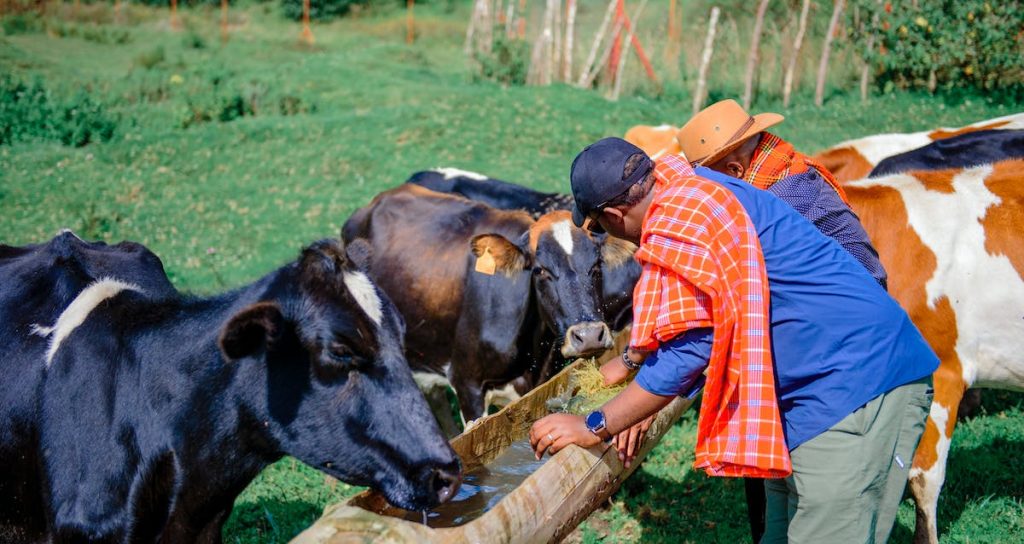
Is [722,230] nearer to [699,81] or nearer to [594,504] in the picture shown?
[594,504]

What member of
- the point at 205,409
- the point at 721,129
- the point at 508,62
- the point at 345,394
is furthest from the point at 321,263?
the point at 508,62

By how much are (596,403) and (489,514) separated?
1.51m

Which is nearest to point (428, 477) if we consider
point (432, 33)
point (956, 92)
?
point (956, 92)

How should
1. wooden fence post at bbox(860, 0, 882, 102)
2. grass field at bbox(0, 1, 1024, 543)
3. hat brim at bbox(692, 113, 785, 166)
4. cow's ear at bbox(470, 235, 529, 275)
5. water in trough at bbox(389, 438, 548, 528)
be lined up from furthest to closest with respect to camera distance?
wooden fence post at bbox(860, 0, 882, 102) → cow's ear at bbox(470, 235, 529, 275) → grass field at bbox(0, 1, 1024, 543) → hat brim at bbox(692, 113, 785, 166) → water in trough at bbox(389, 438, 548, 528)

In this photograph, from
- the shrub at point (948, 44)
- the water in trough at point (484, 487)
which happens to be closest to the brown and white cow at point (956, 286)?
the water in trough at point (484, 487)

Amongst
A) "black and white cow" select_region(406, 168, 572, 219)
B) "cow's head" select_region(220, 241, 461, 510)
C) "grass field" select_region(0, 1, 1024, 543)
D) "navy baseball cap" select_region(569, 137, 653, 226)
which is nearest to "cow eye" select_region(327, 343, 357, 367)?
"cow's head" select_region(220, 241, 461, 510)

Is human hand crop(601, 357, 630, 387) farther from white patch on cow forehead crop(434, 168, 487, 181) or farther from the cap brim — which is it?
white patch on cow forehead crop(434, 168, 487, 181)

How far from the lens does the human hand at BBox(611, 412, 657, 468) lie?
3.80 meters

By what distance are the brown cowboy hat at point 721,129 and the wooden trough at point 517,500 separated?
51.7 inches

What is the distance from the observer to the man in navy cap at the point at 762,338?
9.80 feet

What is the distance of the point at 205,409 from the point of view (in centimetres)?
363

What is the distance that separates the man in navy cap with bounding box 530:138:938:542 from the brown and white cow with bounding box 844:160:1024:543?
225 cm

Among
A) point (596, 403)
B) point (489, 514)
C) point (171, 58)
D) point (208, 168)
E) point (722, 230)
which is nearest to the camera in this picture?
point (722, 230)

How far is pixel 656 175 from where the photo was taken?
323 centimetres
